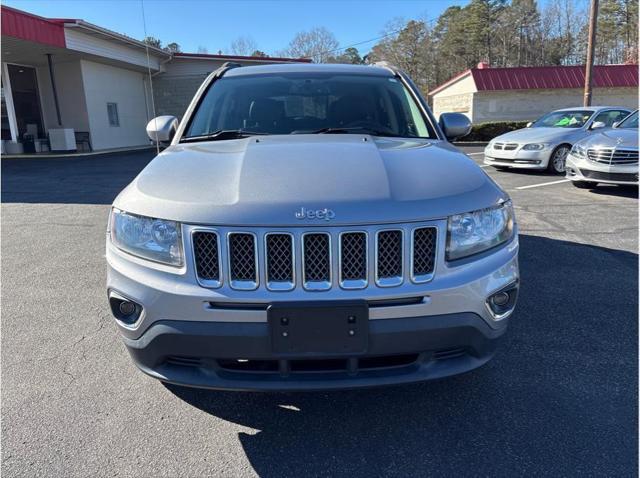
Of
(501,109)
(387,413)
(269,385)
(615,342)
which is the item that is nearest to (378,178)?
(269,385)

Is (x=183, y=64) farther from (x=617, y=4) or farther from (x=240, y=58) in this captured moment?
(x=617, y=4)

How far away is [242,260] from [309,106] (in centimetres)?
180

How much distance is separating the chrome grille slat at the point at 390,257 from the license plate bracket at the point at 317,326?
0.15m

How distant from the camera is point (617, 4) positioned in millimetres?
48031

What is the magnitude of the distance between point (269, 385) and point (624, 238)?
5191mm

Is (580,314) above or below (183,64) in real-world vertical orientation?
below

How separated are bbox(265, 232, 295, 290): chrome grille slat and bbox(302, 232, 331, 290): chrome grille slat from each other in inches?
2.3

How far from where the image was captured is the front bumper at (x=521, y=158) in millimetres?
10117

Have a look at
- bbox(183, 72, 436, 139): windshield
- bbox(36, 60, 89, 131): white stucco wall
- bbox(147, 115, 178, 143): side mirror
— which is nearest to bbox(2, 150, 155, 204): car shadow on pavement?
bbox(36, 60, 89, 131): white stucco wall

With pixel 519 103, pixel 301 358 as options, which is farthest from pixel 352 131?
pixel 519 103

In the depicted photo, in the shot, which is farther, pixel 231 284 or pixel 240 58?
pixel 240 58

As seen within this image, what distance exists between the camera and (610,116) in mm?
10844

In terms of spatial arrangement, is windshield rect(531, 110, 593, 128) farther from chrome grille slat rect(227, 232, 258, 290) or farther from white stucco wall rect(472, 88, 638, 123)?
white stucco wall rect(472, 88, 638, 123)

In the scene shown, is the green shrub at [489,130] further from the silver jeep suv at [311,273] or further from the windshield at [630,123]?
the silver jeep suv at [311,273]
